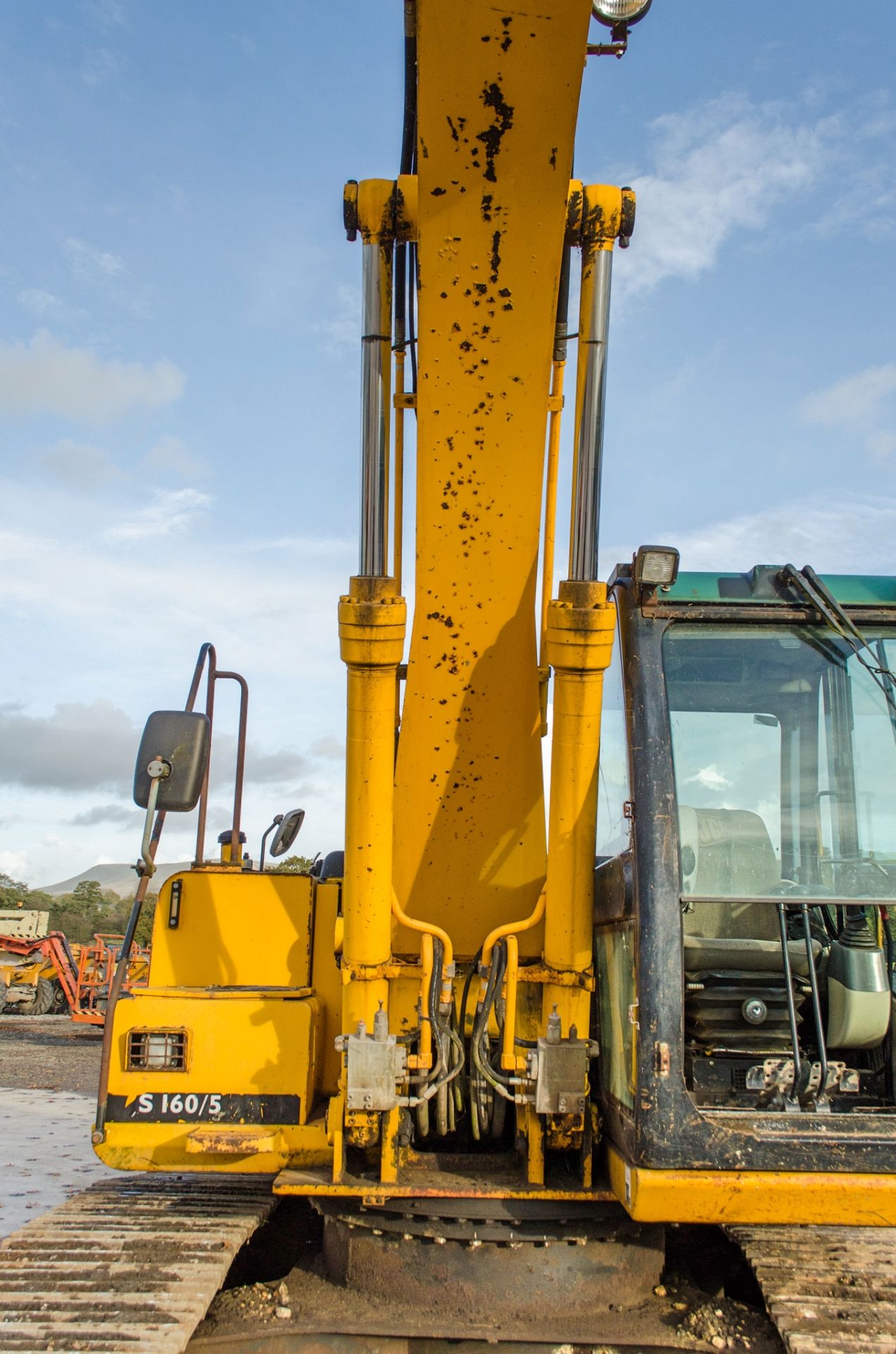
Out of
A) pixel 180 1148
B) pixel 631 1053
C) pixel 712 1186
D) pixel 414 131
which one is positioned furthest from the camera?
pixel 180 1148

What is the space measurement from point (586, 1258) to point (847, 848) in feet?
4.66

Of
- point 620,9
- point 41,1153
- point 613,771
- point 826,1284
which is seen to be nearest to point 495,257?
point 620,9

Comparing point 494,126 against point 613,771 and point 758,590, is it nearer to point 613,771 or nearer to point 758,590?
point 758,590

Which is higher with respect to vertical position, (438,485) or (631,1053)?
(438,485)

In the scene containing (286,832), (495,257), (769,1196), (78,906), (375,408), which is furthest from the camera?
(78,906)

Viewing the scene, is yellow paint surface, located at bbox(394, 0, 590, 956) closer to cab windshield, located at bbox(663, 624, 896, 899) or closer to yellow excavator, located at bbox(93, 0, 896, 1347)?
yellow excavator, located at bbox(93, 0, 896, 1347)

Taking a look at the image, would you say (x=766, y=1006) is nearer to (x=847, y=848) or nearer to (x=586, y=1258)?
(x=847, y=848)

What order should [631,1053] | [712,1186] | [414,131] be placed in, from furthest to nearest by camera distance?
[414,131], [631,1053], [712,1186]

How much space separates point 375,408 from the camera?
326 cm

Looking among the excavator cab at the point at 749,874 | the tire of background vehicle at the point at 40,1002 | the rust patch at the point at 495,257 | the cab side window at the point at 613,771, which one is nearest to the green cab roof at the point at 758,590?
the excavator cab at the point at 749,874

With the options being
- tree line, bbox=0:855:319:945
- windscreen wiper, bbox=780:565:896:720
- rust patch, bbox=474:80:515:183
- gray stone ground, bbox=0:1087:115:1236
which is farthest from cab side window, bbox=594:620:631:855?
tree line, bbox=0:855:319:945

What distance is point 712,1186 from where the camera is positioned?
2834 millimetres

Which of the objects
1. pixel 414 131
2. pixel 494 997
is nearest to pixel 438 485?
pixel 414 131

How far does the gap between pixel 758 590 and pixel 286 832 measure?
215 cm
